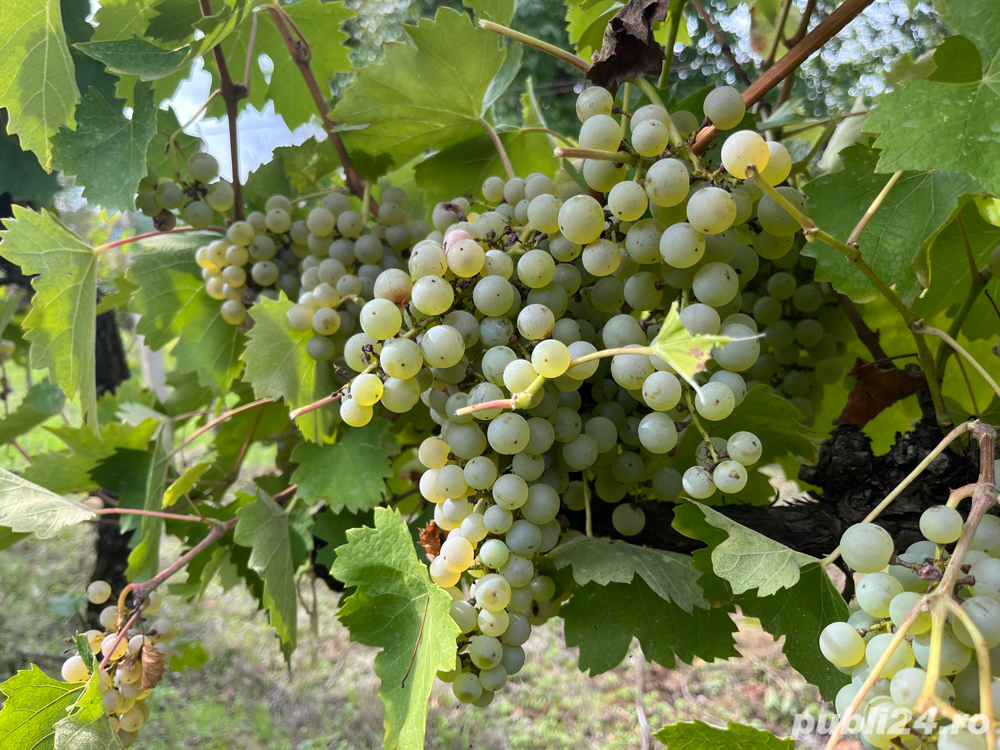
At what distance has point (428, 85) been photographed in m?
0.50

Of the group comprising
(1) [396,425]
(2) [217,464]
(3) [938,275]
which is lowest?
(2) [217,464]

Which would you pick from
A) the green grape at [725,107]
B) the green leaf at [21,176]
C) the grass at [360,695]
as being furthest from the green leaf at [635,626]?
the green leaf at [21,176]

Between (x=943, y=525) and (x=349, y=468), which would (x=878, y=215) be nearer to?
(x=943, y=525)

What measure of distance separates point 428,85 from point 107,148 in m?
0.28

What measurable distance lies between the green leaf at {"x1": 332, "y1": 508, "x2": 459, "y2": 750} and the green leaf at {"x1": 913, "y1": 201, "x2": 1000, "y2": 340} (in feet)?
1.47

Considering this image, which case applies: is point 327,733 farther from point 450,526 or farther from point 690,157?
point 690,157

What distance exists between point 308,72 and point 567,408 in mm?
415

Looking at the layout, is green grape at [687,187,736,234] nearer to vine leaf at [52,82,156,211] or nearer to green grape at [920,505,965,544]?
green grape at [920,505,965,544]

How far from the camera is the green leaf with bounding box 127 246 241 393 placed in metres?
0.63

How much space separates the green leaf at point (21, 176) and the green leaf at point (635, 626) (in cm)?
84

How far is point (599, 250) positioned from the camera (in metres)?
0.36

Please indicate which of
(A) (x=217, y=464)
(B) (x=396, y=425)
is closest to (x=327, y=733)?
(A) (x=217, y=464)

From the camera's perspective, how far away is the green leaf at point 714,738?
32cm

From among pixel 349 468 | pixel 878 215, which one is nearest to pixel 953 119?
pixel 878 215
